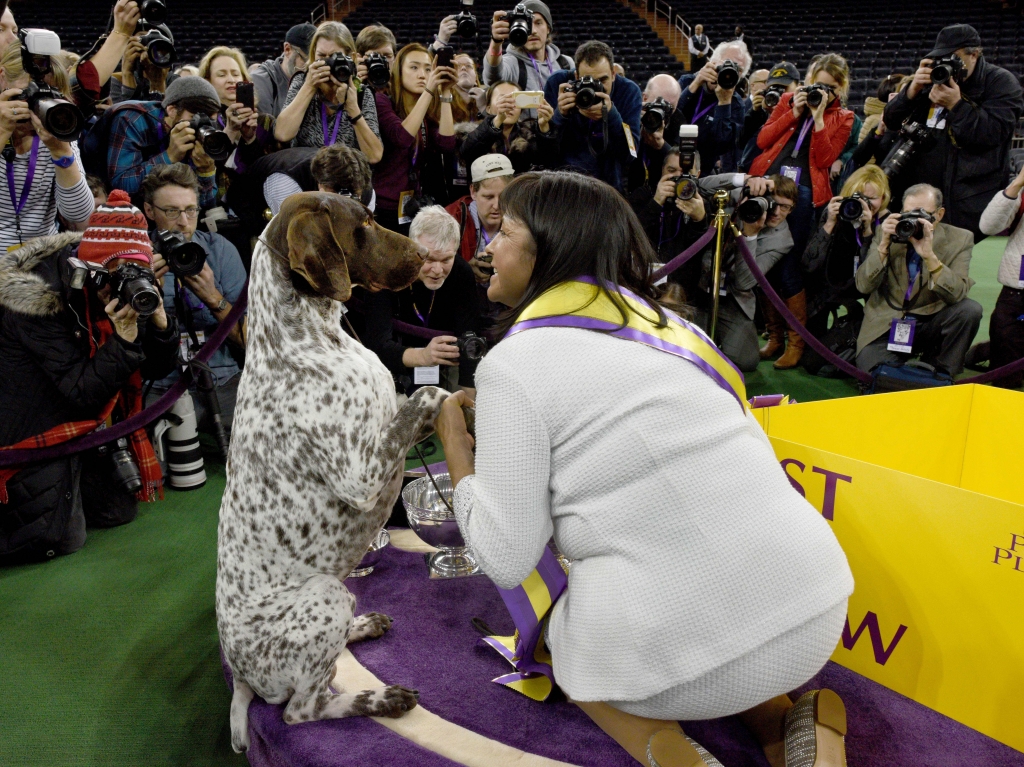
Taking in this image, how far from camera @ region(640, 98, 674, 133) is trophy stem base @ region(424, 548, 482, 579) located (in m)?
3.35

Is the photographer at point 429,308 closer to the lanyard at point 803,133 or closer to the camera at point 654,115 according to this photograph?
the camera at point 654,115

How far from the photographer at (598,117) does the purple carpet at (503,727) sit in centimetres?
332

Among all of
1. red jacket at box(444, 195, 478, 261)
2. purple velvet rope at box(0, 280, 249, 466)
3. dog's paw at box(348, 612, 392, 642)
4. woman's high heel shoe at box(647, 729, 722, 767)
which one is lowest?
dog's paw at box(348, 612, 392, 642)

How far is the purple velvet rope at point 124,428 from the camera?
3.33m

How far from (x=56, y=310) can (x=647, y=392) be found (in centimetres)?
279

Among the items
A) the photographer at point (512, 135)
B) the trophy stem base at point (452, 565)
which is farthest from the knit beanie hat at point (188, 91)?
the trophy stem base at point (452, 565)

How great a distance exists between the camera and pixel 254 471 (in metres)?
2.05

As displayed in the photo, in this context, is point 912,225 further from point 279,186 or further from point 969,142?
point 279,186

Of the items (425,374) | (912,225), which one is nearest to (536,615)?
(425,374)

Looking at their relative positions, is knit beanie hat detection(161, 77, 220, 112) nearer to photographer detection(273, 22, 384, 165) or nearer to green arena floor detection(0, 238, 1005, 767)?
photographer detection(273, 22, 384, 165)

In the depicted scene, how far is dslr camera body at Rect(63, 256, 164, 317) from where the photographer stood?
10.6ft

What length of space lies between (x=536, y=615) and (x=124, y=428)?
2.32 metres

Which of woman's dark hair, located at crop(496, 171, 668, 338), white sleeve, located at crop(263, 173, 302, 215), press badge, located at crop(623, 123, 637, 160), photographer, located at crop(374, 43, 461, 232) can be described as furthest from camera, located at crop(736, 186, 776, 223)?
woman's dark hair, located at crop(496, 171, 668, 338)

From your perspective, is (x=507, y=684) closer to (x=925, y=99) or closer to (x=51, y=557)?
(x=51, y=557)
